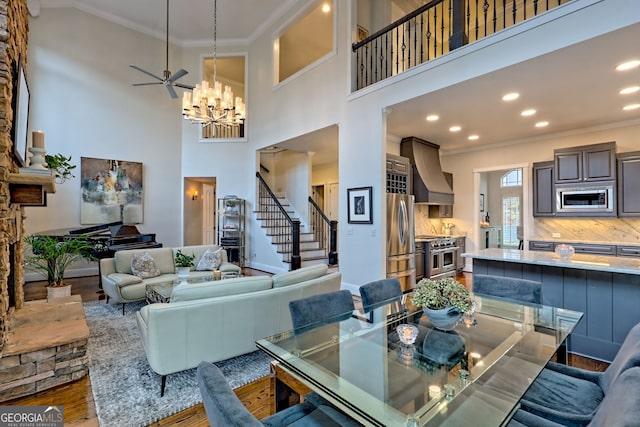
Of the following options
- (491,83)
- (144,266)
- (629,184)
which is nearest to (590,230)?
(629,184)

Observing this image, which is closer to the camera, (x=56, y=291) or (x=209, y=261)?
(x=56, y=291)

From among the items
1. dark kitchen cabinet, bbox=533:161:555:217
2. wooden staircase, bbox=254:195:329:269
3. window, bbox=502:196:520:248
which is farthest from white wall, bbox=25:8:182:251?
window, bbox=502:196:520:248

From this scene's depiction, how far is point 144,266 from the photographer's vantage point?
4504 mm

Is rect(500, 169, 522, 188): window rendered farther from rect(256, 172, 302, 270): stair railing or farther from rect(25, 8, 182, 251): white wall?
rect(25, 8, 182, 251): white wall

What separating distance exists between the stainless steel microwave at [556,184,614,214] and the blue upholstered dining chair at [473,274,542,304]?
3968mm

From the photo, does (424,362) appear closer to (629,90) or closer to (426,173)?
(629,90)

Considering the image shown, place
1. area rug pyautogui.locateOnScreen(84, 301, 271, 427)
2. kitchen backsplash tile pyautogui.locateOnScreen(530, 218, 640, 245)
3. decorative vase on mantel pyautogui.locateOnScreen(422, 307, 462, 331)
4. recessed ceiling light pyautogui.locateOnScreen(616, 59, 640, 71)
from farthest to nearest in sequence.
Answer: kitchen backsplash tile pyautogui.locateOnScreen(530, 218, 640, 245) < recessed ceiling light pyautogui.locateOnScreen(616, 59, 640, 71) < area rug pyautogui.locateOnScreen(84, 301, 271, 427) < decorative vase on mantel pyautogui.locateOnScreen(422, 307, 462, 331)

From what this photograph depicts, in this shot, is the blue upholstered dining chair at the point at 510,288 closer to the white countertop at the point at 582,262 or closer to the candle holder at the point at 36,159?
the white countertop at the point at 582,262

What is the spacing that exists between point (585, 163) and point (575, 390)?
210 inches

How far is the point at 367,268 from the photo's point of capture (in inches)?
198

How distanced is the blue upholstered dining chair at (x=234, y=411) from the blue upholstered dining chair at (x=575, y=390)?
35.6 inches

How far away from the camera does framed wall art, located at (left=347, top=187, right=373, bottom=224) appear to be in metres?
4.96

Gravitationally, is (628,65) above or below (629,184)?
above

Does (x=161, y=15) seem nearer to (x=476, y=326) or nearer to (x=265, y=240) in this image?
(x=265, y=240)
